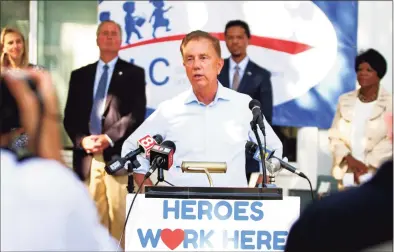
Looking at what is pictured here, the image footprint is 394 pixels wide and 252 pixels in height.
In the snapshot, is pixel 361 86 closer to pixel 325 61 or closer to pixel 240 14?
pixel 325 61

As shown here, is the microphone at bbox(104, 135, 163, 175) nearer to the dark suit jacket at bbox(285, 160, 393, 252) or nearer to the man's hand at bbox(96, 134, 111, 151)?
the man's hand at bbox(96, 134, 111, 151)

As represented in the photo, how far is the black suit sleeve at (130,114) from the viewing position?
6.55 metres

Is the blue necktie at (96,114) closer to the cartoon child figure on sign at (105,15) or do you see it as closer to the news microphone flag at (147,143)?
the cartoon child figure on sign at (105,15)

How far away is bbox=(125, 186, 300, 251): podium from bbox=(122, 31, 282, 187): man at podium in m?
0.81

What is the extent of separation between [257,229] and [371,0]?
4.41 m

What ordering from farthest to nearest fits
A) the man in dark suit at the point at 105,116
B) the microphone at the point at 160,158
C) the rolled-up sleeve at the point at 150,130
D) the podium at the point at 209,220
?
1. the man in dark suit at the point at 105,116
2. the rolled-up sleeve at the point at 150,130
3. the microphone at the point at 160,158
4. the podium at the point at 209,220

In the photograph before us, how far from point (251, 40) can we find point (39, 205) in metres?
5.79

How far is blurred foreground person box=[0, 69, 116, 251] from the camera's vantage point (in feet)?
6.98

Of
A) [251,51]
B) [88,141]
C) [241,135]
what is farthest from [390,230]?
[251,51]

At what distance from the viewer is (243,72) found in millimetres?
6906

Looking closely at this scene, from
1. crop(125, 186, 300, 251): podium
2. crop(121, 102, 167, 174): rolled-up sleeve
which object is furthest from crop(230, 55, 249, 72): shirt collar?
crop(125, 186, 300, 251): podium

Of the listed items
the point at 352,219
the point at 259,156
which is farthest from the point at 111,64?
the point at 352,219

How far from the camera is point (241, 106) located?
5.01 meters

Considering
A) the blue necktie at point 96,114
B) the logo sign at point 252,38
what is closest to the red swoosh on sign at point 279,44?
the logo sign at point 252,38
